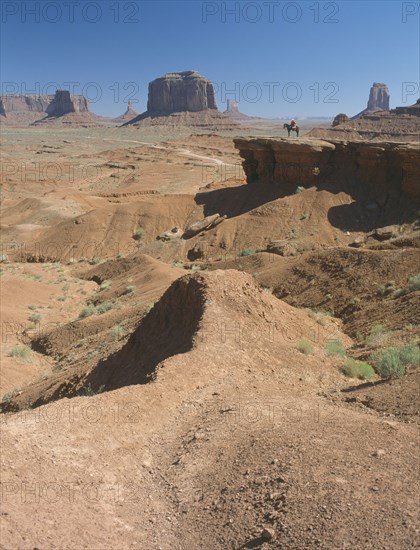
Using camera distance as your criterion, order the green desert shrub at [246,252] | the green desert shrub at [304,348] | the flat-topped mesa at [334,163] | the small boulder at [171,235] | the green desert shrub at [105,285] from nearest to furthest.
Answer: the green desert shrub at [304,348], the green desert shrub at [105,285], the flat-topped mesa at [334,163], the green desert shrub at [246,252], the small boulder at [171,235]

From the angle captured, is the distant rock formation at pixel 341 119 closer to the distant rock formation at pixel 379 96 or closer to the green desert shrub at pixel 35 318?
the distant rock formation at pixel 379 96

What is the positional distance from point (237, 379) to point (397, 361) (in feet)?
9.76

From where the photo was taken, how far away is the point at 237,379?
29.5 ft

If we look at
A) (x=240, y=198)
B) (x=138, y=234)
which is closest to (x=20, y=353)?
(x=138, y=234)

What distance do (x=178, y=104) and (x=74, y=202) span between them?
121021 mm

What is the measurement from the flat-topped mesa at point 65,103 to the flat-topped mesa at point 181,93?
110 ft

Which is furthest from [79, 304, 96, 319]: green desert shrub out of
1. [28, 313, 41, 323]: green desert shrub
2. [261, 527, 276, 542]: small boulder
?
[261, 527, 276, 542]: small boulder

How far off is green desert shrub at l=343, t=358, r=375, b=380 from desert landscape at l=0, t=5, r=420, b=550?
0.03 meters

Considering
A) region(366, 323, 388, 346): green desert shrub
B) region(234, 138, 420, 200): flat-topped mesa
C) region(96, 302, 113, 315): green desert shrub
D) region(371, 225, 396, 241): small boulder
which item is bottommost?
region(96, 302, 113, 315): green desert shrub

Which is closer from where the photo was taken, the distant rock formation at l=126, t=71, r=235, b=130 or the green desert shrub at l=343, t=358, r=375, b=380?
the green desert shrub at l=343, t=358, r=375, b=380

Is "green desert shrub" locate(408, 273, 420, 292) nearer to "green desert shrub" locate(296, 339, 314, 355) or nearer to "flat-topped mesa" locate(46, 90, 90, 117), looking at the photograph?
"green desert shrub" locate(296, 339, 314, 355)

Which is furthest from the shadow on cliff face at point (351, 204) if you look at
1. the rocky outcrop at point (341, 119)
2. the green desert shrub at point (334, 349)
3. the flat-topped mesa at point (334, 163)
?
the rocky outcrop at point (341, 119)

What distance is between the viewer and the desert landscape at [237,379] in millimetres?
5305

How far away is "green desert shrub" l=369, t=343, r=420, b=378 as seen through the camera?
9.22 meters
